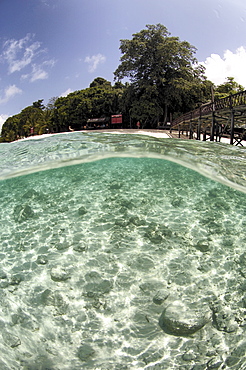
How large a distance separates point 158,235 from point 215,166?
548 centimetres

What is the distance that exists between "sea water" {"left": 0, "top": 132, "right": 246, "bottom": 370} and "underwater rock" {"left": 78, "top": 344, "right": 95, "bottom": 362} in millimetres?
14

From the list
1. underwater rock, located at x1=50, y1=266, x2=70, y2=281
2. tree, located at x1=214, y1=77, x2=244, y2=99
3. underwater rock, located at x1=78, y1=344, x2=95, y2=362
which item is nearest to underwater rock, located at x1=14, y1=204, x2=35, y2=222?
underwater rock, located at x1=50, y1=266, x2=70, y2=281

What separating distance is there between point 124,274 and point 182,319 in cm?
138

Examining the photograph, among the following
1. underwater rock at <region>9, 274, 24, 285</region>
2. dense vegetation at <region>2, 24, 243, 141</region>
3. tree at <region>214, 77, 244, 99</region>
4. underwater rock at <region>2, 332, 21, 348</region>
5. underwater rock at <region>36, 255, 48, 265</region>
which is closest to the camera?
underwater rock at <region>2, 332, 21, 348</region>

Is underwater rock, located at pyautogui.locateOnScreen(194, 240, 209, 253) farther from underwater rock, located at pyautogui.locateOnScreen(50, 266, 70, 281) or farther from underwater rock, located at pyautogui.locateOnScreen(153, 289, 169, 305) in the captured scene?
underwater rock, located at pyautogui.locateOnScreen(50, 266, 70, 281)

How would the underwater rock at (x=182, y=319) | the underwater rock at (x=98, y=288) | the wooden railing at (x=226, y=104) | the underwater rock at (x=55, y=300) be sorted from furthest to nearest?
the wooden railing at (x=226, y=104) → the underwater rock at (x=98, y=288) → the underwater rock at (x=55, y=300) → the underwater rock at (x=182, y=319)

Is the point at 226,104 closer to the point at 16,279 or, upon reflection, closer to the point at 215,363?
the point at 215,363

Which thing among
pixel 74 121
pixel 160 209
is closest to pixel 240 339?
pixel 160 209

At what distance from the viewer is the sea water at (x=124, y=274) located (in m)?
3.64

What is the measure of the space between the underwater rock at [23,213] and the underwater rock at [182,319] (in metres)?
4.67

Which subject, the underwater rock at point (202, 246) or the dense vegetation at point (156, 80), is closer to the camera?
the underwater rock at point (202, 246)

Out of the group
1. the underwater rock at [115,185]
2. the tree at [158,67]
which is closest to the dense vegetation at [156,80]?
the tree at [158,67]

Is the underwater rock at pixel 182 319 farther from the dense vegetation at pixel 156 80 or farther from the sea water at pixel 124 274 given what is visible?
the dense vegetation at pixel 156 80

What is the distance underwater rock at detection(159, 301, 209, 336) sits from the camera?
3851mm
